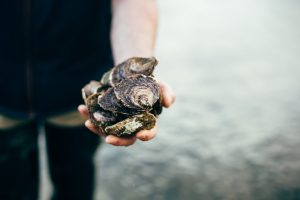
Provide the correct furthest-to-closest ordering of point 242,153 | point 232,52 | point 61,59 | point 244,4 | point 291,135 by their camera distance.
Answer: point 244,4 → point 232,52 → point 291,135 → point 242,153 → point 61,59

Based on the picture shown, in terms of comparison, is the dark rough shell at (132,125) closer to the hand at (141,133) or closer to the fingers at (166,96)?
the hand at (141,133)

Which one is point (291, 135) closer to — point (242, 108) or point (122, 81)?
point (242, 108)

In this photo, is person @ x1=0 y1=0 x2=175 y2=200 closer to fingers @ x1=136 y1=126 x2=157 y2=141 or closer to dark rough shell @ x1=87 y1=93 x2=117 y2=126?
dark rough shell @ x1=87 y1=93 x2=117 y2=126

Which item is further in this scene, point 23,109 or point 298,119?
point 298,119

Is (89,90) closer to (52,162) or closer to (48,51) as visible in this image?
(48,51)

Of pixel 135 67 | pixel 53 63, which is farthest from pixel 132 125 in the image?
pixel 53 63

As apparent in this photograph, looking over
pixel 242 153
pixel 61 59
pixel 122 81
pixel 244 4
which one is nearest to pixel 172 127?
pixel 242 153

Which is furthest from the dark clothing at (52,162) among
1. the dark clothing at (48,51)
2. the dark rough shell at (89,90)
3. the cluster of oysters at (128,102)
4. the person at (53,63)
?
the cluster of oysters at (128,102)
